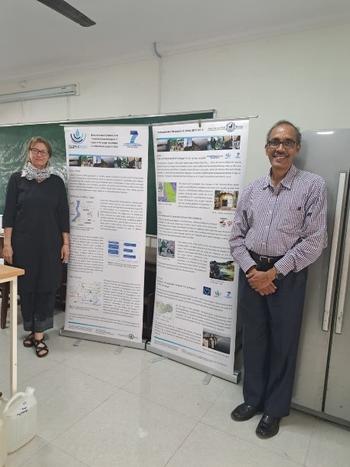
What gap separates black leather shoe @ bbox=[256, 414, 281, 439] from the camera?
1861mm

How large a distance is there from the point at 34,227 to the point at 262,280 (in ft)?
5.98

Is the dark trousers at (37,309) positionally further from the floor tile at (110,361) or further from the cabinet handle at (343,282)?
the cabinet handle at (343,282)

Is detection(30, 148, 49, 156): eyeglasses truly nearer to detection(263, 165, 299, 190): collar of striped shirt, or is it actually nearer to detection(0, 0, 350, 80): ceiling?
detection(0, 0, 350, 80): ceiling

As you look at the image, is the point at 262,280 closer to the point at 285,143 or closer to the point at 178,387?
the point at 285,143

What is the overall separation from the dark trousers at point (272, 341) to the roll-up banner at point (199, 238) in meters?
0.35

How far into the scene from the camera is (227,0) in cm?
233

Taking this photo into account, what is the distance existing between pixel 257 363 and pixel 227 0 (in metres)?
2.57

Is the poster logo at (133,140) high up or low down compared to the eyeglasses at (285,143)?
up

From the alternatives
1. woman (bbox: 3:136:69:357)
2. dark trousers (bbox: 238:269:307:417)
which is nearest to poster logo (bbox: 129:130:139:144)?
woman (bbox: 3:136:69:357)

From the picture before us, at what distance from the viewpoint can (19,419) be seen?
5.46 feet

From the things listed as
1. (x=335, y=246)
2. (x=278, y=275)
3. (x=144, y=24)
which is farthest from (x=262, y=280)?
(x=144, y=24)

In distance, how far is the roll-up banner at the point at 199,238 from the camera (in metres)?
2.30

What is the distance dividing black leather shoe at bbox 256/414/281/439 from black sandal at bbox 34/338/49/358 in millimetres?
1759

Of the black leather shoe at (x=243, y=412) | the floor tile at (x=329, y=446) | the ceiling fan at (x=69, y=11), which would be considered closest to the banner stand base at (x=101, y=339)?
the black leather shoe at (x=243, y=412)
